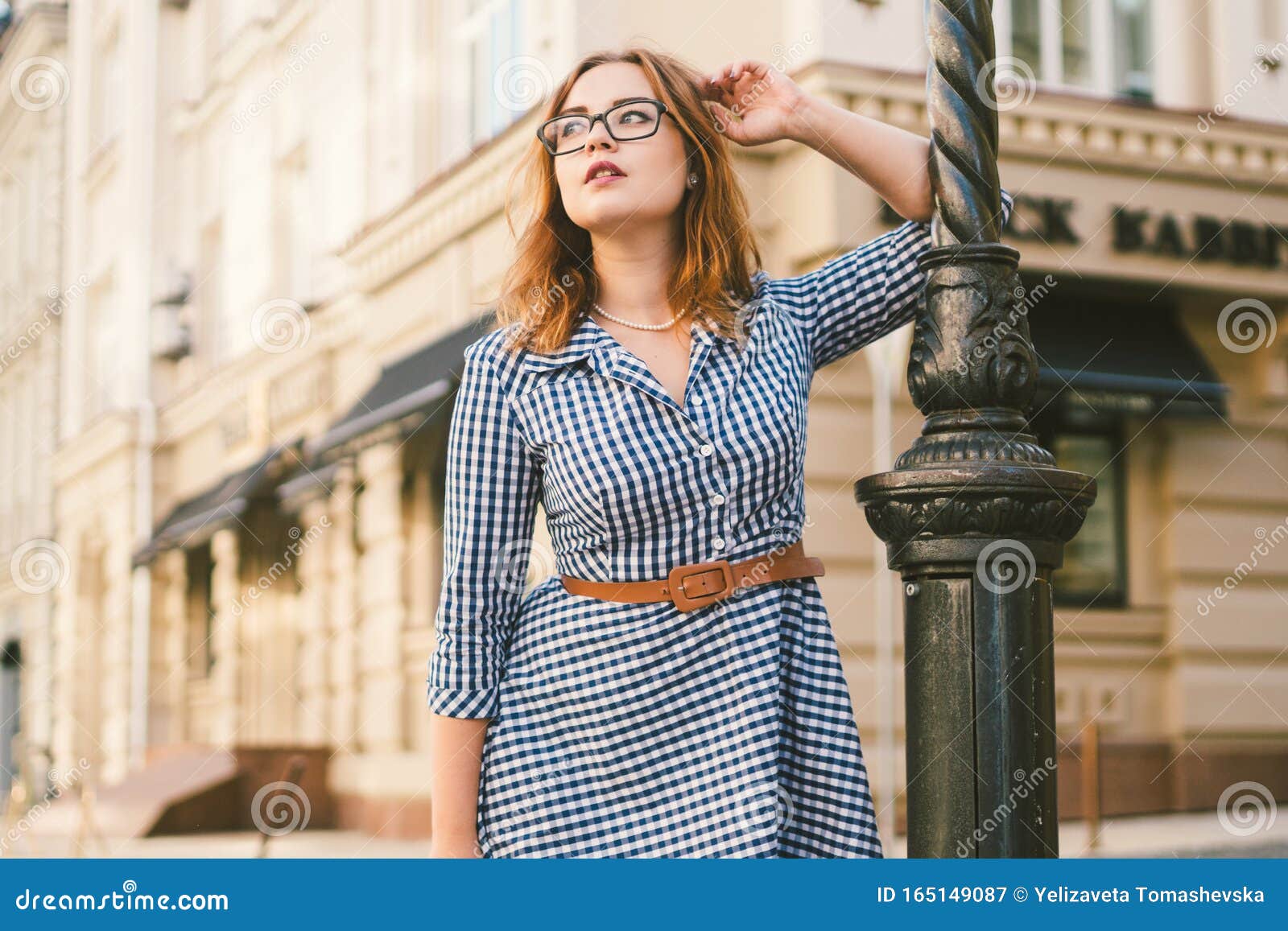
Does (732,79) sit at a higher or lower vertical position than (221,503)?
lower

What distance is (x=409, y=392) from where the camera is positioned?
969 centimetres

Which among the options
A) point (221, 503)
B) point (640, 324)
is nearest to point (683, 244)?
point (640, 324)

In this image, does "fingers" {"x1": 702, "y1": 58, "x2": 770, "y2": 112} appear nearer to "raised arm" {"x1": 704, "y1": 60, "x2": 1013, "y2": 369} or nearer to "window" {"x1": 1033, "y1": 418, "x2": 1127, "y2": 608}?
"raised arm" {"x1": 704, "y1": 60, "x2": 1013, "y2": 369}

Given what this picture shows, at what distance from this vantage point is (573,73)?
2268mm

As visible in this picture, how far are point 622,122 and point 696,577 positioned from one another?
0.68 m

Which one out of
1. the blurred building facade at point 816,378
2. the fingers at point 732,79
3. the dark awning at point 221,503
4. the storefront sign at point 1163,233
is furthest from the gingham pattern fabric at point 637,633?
the dark awning at point 221,503

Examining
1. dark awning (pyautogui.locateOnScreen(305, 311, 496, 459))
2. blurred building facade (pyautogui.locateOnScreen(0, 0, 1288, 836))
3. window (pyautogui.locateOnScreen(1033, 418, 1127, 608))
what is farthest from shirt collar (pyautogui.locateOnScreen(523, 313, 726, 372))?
window (pyautogui.locateOnScreen(1033, 418, 1127, 608))

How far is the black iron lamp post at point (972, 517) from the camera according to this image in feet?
6.85

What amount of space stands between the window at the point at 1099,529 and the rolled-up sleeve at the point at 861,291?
817 cm

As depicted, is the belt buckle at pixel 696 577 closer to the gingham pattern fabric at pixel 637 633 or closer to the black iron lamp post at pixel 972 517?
the gingham pattern fabric at pixel 637 633

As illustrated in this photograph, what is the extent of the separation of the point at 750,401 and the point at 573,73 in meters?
0.58

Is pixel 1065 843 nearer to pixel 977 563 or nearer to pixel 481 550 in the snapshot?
pixel 977 563

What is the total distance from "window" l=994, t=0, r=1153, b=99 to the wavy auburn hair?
800cm
